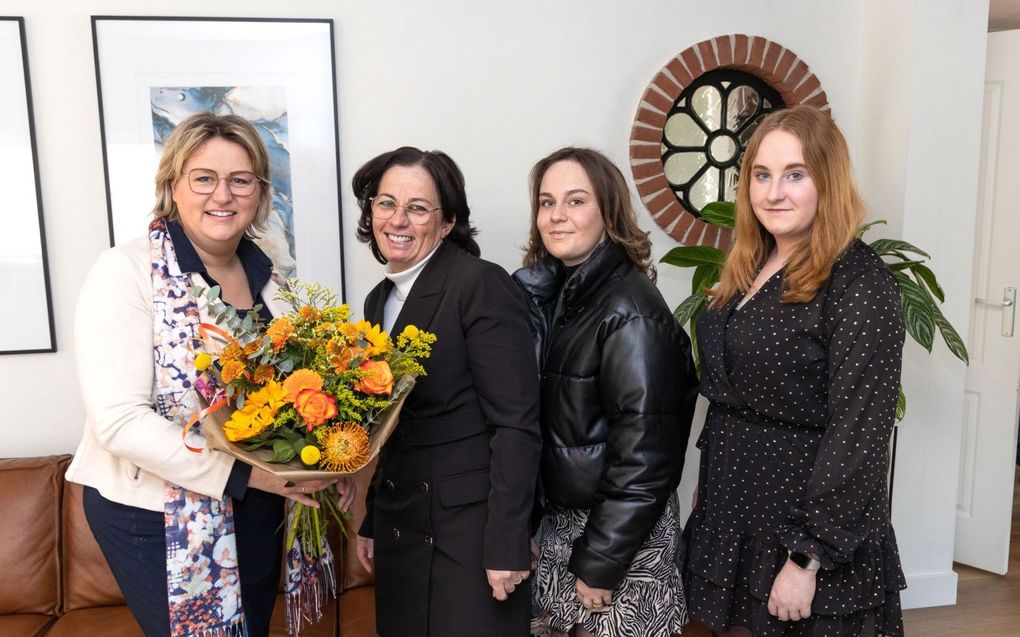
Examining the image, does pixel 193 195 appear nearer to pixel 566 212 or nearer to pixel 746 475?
pixel 566 212

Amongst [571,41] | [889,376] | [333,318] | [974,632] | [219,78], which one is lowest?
[974,632]

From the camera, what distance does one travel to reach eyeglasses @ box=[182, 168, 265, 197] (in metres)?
1.66

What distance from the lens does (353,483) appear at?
187cm

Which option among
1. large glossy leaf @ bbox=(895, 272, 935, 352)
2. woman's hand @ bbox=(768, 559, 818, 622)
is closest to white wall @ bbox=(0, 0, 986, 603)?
large glossy leaf @ bbox=(895, 272, 935, 352)

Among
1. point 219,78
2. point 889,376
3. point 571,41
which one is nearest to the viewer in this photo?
point 889,376

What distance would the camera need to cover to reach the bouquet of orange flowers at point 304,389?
1.39 m

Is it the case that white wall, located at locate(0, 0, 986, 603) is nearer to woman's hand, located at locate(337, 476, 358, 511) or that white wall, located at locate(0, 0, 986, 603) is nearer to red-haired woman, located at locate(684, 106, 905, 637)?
woman's hand, located at locate(337, 476, 358, 511)

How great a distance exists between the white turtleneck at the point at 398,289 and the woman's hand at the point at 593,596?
29.8 inches

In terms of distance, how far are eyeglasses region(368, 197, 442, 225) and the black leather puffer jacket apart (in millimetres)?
387

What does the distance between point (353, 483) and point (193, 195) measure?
2.59 ft

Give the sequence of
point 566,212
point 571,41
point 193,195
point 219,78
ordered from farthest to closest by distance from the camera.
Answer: point 571,41
point 219,78
point 566,212
point 193,195

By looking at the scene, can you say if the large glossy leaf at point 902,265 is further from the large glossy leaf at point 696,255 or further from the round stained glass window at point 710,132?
the round stained glass window at point 710,132

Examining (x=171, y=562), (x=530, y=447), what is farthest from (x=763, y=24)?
(x=171, y=562)

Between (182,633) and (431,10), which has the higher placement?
(431,10)
